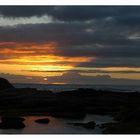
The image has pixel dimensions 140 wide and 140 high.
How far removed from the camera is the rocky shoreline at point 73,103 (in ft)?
21.6

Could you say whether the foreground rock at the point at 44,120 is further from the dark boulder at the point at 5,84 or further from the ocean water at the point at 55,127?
the dark boulder at the point at 5,84

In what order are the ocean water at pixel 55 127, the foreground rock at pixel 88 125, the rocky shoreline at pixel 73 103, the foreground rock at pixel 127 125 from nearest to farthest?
the foreground rock at pixel 127 125 → the ocean water at pixel 55 127 → the rocky shoreline at pixel 73 103 → the foreground rock at pixel 88 125

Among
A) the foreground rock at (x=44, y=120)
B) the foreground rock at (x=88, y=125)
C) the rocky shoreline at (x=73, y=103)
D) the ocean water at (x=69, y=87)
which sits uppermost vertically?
the ocean water at (x=69, y=87)

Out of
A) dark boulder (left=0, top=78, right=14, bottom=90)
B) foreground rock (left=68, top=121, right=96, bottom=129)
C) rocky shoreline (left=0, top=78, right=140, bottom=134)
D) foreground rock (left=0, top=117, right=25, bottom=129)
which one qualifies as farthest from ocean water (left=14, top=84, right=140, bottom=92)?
foreground rock (left=68, top=121, right=96, bottom=129)

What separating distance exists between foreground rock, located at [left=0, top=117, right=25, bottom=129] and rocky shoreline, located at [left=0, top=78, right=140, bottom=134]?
9 centimetres

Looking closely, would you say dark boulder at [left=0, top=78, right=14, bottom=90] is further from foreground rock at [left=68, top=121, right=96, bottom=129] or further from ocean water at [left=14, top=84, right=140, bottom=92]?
foreground rock at [left=68, top=121, right=96, bottom=129]

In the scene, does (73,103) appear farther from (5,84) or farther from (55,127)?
(5,84)

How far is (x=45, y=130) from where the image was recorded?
666cm

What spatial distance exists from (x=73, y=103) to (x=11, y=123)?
3.73 feet

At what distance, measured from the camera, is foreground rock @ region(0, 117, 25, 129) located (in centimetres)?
642

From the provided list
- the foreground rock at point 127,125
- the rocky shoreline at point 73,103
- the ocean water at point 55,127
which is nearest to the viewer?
the foreground rock at point 127,125

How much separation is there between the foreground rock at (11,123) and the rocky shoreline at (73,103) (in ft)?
0.29

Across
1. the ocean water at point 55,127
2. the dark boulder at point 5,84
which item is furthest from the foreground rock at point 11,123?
the dark boulder at point 5,84

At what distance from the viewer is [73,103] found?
22.0 ft
